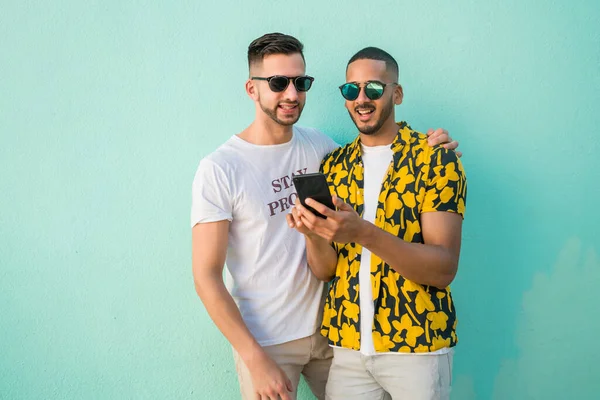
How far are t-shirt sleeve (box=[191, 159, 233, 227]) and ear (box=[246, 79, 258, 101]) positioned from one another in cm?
43

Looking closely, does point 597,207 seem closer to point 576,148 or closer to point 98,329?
point 576,148

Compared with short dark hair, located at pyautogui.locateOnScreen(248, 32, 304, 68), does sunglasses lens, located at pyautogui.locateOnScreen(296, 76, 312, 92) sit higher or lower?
lower

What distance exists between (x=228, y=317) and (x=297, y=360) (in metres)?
0.47

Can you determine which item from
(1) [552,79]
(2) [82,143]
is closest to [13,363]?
(2) [82,143]

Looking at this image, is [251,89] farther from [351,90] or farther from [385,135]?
[385,135]

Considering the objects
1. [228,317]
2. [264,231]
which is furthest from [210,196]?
[228,317]

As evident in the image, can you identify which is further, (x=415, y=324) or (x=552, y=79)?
(x=552, y=79)

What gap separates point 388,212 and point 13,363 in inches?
86.9

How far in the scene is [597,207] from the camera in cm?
310

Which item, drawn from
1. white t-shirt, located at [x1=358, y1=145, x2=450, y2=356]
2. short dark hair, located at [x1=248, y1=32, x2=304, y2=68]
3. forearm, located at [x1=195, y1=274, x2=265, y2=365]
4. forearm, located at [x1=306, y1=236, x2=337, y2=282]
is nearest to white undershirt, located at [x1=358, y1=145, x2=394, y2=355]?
white t-shirt, located at [x1=358, y1=145, x2=450, y2=356]

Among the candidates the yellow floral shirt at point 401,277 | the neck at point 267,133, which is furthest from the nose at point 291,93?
the yellow floral shirt at point 401,277

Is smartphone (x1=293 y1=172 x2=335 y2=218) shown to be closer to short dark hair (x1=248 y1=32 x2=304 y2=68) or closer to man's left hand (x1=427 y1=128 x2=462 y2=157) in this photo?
man's left hand (x1=427 y1=128 x2=462 y2=157)

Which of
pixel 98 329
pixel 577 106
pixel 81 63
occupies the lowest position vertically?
pixel 98 329

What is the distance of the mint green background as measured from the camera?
3.01 m
